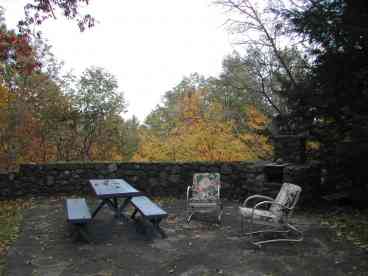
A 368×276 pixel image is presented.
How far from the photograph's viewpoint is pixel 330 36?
659 cm

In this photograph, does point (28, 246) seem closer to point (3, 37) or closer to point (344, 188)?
point (3, 37)

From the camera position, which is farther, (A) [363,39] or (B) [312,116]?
(B) [312,116]

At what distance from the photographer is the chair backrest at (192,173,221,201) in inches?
254

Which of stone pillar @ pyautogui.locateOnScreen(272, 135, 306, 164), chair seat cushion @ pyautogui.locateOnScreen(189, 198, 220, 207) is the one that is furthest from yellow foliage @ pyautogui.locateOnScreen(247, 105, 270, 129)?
chair seat cushion @ pyautogui.locateOnScreen(189, 198, 220, 207)

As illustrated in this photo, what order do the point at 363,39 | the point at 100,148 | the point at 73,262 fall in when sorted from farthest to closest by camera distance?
the point at 100,148 → the point at 363,39 → the point at 73,262

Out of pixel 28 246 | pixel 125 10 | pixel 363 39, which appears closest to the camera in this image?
pixel 28 246

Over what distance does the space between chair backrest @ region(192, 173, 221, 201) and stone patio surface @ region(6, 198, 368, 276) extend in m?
0.59

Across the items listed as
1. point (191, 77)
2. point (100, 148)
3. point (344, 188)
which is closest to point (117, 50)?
point (100, 148)

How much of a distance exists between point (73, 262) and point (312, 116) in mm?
4986

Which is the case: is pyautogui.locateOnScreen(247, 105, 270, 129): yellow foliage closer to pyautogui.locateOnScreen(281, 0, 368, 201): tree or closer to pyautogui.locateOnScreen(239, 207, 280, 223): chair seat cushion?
pyautogui.locateOnScreen(281, 0, 368, 201): tree

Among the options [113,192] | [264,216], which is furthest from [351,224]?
[113,192]

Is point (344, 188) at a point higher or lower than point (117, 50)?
lower

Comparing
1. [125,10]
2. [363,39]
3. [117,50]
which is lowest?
[363,39]

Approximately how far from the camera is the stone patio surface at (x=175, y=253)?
3920mm
